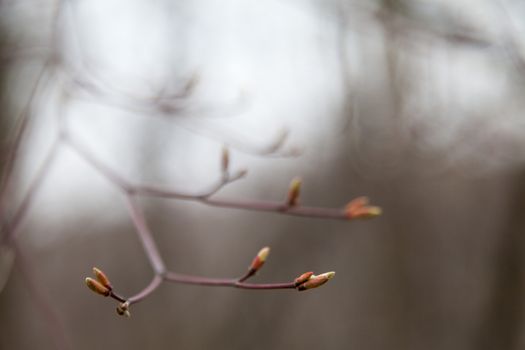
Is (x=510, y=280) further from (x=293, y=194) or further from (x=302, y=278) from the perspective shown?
(x=302, y=278)

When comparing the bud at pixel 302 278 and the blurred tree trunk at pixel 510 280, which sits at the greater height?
the bud at pixel 302 278

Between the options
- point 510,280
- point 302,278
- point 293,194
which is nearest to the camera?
point 302,278

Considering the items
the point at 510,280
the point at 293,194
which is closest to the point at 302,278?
the point at 293,194

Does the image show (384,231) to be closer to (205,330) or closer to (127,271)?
(205,330)

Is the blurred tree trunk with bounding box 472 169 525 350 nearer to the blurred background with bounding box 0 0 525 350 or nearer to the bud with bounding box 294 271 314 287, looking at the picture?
the blurred background with bounding box 0 0 525 350

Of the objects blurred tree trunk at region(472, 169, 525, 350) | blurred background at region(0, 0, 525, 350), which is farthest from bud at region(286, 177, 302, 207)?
blurred tree trunk at region(472, 169, 525, 350)

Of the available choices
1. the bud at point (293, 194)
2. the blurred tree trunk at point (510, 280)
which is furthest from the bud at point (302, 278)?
the blurred tree trunk at point (510, 280)

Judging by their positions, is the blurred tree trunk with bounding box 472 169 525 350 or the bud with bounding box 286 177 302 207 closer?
the bud with bounding box 286 177 302 207

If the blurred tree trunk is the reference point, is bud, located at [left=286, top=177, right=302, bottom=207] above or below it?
above

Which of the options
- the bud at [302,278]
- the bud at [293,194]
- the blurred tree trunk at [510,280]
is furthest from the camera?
the blurred tree trunk at [510,280]

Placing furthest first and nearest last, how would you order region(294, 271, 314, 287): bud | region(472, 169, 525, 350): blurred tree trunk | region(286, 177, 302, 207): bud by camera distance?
region(472, 169, 525, 350): blurred tree trunk < region(286, 177, 302, 207): bud < region(294, 271, 314, 287): bud

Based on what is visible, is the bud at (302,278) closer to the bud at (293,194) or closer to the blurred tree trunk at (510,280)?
the bud at (293,194)

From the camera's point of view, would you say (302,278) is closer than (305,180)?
Yes
